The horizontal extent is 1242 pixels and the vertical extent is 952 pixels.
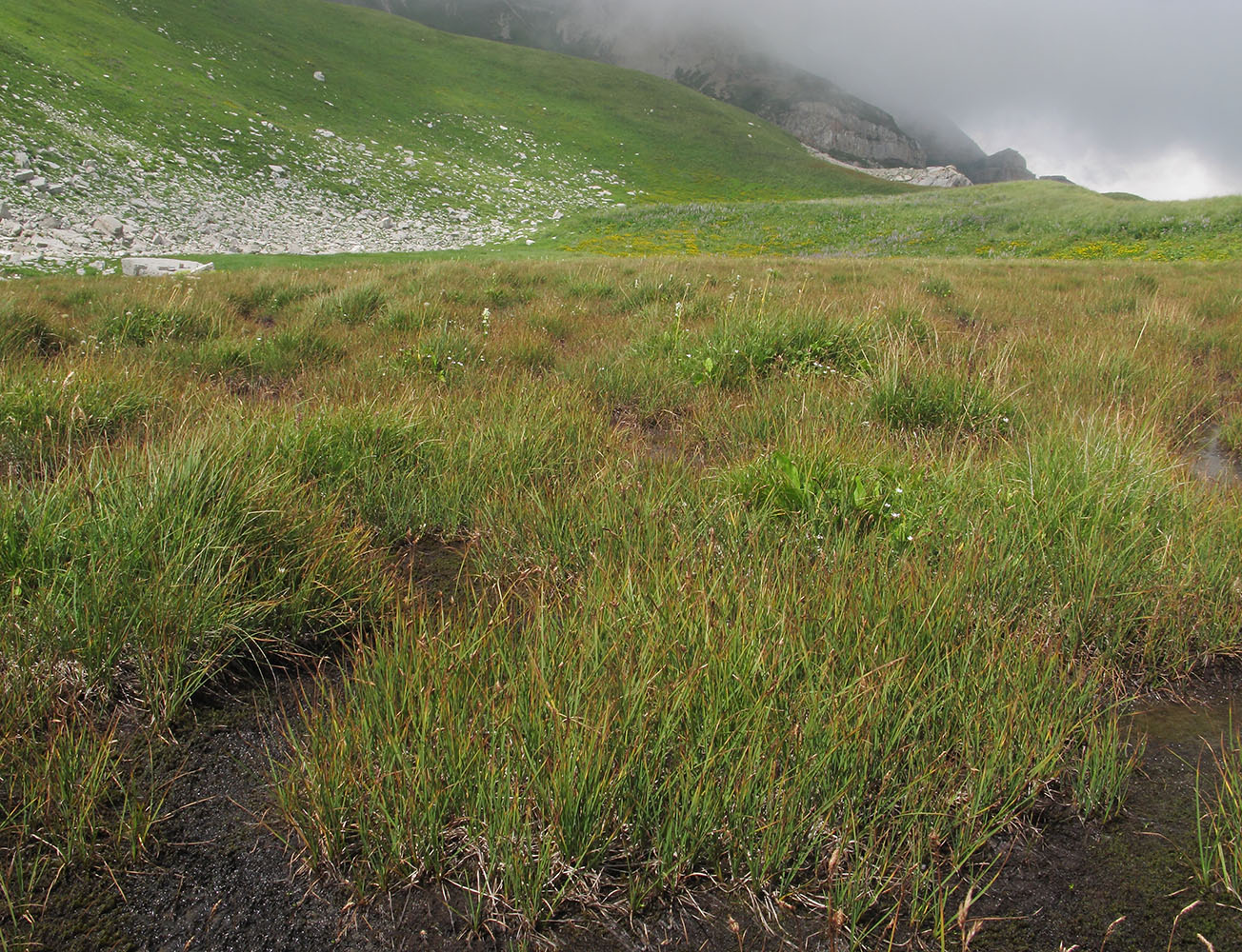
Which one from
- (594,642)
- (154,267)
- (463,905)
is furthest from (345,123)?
(463,905)

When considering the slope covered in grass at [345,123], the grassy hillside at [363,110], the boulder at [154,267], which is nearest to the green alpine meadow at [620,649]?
the boulder at [154,267]

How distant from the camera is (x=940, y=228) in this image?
1225 inches

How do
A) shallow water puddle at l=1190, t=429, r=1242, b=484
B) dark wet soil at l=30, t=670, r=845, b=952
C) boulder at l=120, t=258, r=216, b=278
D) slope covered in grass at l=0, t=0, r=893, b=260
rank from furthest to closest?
1. slope covered in grass at l=0, t=0, r=893, b=260
2. boulder at l=120, t=258, r=216, b=278
3. shallow water puddle at l=1190, t=429, r=1242, b=484
4. dark wet soil at l=30, t=670, r=845, b=952

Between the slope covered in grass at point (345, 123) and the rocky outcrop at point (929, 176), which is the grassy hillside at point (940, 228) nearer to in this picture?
the slope covered in grass at point (345, 123)

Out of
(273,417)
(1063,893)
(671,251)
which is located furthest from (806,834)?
(671,251)

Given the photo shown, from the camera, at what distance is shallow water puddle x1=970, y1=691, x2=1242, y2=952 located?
129 cm

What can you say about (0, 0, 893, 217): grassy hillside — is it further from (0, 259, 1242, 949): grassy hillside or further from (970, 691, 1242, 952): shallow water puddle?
(970, 691, 1242, 952): shallow water puddle

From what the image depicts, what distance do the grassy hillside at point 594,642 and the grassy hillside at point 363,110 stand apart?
3636 cm

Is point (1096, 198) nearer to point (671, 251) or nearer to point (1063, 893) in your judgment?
point (671, 251)

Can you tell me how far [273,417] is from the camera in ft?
11.4

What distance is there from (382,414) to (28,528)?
1.68m

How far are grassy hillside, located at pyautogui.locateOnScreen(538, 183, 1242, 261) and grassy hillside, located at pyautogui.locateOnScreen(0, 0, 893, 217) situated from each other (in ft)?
48.2

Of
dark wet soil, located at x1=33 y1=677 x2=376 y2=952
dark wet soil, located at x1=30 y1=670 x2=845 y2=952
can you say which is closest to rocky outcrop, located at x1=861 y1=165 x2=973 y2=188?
dark wet soil, located at x1=30 y1=670 x2=845 y2=952

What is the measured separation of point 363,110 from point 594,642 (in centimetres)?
6473
